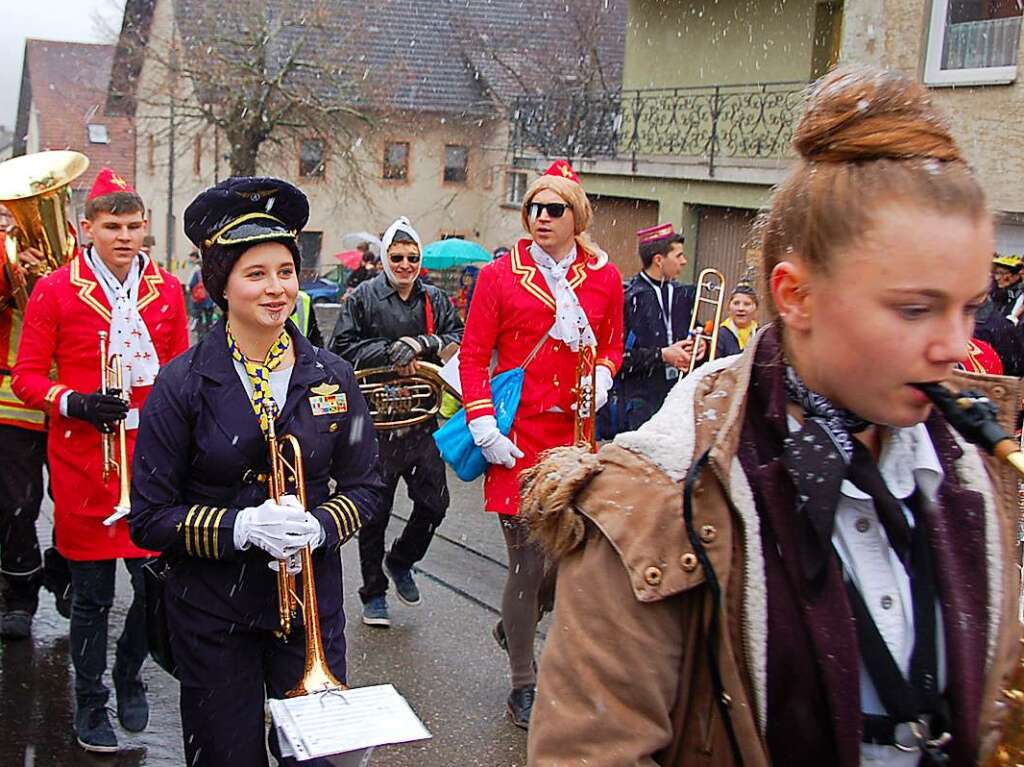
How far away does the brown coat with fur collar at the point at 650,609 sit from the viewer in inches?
63.5

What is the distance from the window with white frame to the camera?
12.5 meters

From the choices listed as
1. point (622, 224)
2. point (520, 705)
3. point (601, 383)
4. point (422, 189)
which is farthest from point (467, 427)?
point (422, 189)

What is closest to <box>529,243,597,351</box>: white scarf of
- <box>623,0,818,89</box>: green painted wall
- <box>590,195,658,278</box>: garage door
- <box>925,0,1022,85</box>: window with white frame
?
<box>925,0,1022,85</box>: window with white frame

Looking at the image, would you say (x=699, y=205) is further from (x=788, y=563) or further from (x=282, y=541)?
(x=788, y=563)

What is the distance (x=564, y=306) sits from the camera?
17.1 ft

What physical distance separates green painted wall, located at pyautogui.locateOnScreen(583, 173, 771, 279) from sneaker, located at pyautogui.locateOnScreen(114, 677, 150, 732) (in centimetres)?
A: 1191

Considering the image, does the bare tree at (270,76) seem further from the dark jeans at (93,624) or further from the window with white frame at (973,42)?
the dark jeans at (93,624)

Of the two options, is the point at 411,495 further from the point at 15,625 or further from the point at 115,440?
the point at 15,625

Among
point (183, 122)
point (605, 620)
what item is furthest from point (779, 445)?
point (183, 122)

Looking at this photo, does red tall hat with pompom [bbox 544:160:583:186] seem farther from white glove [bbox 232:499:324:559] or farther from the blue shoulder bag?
white glove [bbox 232:499:324:559]

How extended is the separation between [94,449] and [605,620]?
381 cm

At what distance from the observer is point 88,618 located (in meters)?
4.90

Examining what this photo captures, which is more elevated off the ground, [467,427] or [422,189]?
[422,189]

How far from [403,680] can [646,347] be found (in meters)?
3.21
